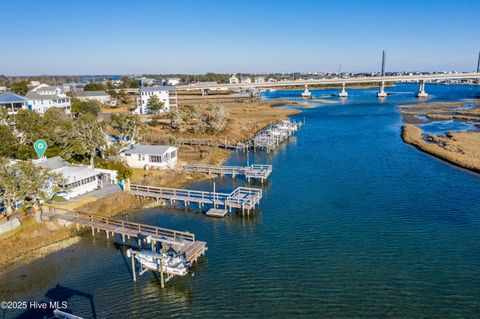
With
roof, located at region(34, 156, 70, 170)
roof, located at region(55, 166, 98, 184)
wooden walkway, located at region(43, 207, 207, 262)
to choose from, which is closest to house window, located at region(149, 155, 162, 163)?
roof, located at region(55, 166, 98, 184)

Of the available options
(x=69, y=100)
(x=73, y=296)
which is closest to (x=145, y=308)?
(x=73, y=296)

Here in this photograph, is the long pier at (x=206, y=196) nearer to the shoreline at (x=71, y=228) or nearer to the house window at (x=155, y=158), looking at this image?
the shoreline at (x=71, y=228)

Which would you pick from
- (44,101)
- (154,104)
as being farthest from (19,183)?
(154,104)

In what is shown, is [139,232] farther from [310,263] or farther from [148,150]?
[148,150]

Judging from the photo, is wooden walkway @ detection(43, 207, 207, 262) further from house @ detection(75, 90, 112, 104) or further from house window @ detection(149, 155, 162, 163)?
house @ detection(75, 90, 112, 104)

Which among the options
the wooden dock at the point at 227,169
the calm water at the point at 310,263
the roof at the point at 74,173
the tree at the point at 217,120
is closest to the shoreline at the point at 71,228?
the wooden dock at the point at 227,169
